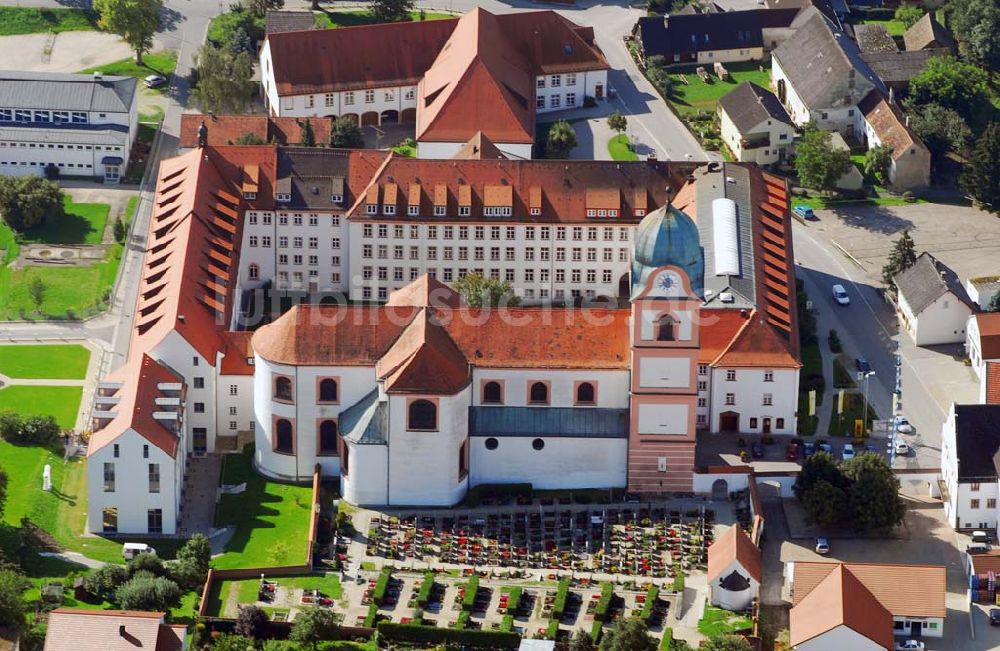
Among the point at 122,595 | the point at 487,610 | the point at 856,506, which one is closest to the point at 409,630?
the point at 487,610

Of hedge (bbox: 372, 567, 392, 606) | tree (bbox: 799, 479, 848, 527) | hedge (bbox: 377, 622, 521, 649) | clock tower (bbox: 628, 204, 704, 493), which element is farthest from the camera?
tree (bbox: 799, 479, 848, 527)

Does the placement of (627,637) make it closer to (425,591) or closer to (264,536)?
(425,591)

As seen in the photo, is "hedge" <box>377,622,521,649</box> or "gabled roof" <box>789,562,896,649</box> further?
"hedge" <box>377,622,521,649</box>

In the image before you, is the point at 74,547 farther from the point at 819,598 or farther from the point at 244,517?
the point at 819,598

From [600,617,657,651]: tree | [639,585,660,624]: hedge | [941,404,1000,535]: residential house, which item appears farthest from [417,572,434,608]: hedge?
[941,404,1000,535]: residential house

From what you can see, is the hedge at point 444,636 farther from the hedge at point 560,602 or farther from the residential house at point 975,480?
the residential house at point 975,480

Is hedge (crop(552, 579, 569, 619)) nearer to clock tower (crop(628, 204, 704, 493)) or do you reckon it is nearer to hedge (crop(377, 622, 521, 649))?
hedge (crop(377, 622, 521, 649))

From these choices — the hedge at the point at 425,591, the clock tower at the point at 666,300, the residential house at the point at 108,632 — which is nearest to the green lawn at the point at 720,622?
the hedge at the point at 425,591
